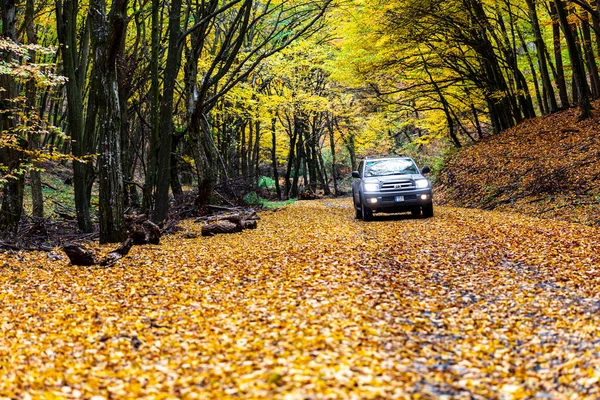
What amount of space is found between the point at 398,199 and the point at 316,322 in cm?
910

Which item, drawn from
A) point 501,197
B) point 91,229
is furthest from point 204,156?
point 501,197

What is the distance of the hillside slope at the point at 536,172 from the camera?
12586mm

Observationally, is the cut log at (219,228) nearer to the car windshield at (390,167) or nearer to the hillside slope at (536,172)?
the car windshield at (390,167)

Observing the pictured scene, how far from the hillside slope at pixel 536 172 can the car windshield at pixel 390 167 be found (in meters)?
3.07

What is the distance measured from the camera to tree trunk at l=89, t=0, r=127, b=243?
9.86 metres

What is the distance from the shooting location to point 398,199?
13.3 meters

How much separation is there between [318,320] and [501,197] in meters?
12.5

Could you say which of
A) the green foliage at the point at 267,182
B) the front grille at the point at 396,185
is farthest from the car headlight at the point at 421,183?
the green foliage at the point at 267,182

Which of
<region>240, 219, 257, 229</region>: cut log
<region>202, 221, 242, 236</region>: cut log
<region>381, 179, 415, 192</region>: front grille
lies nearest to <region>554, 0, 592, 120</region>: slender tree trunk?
<region>381, 179, 415, 192</region>: front grille

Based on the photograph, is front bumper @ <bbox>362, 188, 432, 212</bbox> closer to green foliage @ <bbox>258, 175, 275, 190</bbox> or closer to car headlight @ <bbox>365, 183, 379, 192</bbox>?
car headlight @ <bbox>365, 183, 379, 192</bbox>

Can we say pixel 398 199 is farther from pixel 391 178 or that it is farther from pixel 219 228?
pixel 219 228

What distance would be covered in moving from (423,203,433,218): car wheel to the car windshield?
3.72 feet

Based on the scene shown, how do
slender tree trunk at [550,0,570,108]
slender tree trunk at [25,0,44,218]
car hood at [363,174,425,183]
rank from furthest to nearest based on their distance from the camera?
slender tree trunk at [550,0,570,108] → car hood at [363,174,425,183] → slender tree trunk at [25,0,44,218]

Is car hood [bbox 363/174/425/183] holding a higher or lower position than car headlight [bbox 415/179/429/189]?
higher
